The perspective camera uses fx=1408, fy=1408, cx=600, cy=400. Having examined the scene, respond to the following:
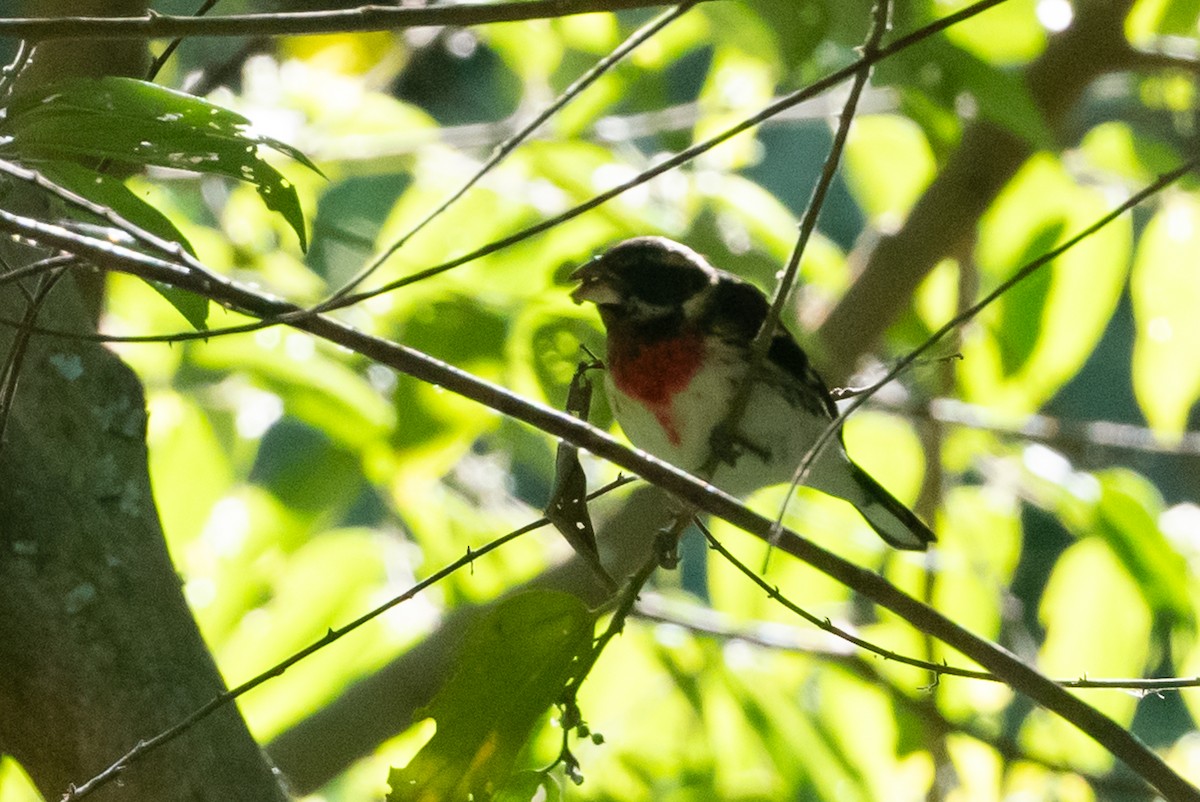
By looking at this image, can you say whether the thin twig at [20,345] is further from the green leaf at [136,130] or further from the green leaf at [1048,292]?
the green leaf at [1048,292]

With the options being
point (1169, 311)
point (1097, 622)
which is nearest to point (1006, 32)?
point (1169, 311)

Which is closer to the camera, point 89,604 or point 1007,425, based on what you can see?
point 89,604

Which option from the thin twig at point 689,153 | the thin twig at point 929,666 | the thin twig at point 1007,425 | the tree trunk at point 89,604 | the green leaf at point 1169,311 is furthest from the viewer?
the thin twig at point 1007,425

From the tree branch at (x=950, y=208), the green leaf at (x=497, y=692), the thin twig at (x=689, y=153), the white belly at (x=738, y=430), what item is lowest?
the green leaf at (x=497, y=692)

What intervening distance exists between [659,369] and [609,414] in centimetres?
14

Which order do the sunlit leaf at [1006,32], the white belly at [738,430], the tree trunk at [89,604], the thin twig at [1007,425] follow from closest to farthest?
1. the tree trunk at [89,604]
2. the white belly at [738,430]
3. the sunlit leaf at [1006,32]
4. the thin twig at [1007,425]

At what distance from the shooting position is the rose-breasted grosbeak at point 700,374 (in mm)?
1984

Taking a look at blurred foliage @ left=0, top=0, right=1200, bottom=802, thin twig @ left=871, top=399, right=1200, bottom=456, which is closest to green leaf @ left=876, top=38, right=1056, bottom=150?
blurred foliage @ left=0, top=0, right=1200, bottom=802

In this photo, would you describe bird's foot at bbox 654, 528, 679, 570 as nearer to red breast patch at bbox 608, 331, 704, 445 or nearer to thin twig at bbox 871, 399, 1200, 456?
red breast patch at bbox 608, 331, 704, 445

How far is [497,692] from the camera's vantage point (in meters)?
1.36

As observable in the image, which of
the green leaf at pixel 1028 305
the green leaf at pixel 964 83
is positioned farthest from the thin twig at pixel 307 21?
the green leaf at pixel 1028 305

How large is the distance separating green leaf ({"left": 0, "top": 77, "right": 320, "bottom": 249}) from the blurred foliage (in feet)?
2.42

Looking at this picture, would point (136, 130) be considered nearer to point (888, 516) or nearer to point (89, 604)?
point (89, 604)

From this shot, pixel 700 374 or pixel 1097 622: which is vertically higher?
pixel 700 374
